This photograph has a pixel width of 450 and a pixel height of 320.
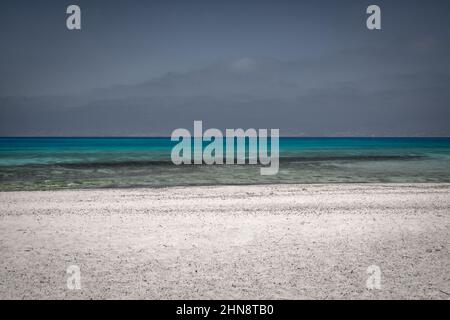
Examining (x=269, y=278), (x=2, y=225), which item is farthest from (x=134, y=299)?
(x=2, y=225)

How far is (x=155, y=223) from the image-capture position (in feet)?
37.0

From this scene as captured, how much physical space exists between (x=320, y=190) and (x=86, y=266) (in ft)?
47.2

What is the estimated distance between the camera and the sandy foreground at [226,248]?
620cm

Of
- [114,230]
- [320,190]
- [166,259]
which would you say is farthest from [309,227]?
[320,190]

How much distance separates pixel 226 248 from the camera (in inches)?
336

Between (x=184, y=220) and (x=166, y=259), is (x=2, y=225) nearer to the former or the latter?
(x=184, y=220)

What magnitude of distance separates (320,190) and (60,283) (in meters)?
15.2

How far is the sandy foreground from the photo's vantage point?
6.20 m

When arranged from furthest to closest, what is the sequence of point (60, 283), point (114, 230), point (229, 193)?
point (229, 193), point (114, 230), point (60, 283)
